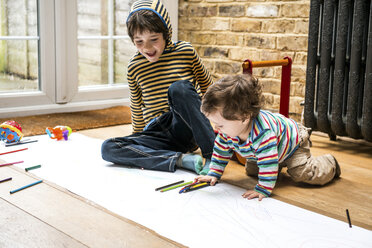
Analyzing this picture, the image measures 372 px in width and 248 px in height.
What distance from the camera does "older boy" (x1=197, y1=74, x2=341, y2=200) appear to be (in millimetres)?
1398

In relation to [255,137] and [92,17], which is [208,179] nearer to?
[255,137]

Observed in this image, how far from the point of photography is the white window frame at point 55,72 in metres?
2.67

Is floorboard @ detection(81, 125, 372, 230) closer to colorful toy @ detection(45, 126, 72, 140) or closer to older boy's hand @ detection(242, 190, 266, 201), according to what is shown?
older boy's hand @ detection(242, 190, 266, 201)

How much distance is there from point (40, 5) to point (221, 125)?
170cm

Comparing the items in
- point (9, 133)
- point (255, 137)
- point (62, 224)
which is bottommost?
point (62, 224)

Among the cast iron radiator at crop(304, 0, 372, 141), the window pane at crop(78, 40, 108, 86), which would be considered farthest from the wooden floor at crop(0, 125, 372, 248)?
the window pane at crop(78, 40, 108, 86)

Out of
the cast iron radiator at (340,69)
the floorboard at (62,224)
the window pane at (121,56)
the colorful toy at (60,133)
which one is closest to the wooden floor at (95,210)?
the floorboard at (62,224)

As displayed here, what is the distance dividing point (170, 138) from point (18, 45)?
1.30 m

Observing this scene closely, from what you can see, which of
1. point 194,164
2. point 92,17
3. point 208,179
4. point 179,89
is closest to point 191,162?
point 194,164

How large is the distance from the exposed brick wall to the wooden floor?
0.88m

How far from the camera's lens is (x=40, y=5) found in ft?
8.76

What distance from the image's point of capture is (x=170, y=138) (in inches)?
73.2

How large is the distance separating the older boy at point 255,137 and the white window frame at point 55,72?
58.8 inches

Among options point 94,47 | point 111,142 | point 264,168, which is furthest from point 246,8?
point 264,168
